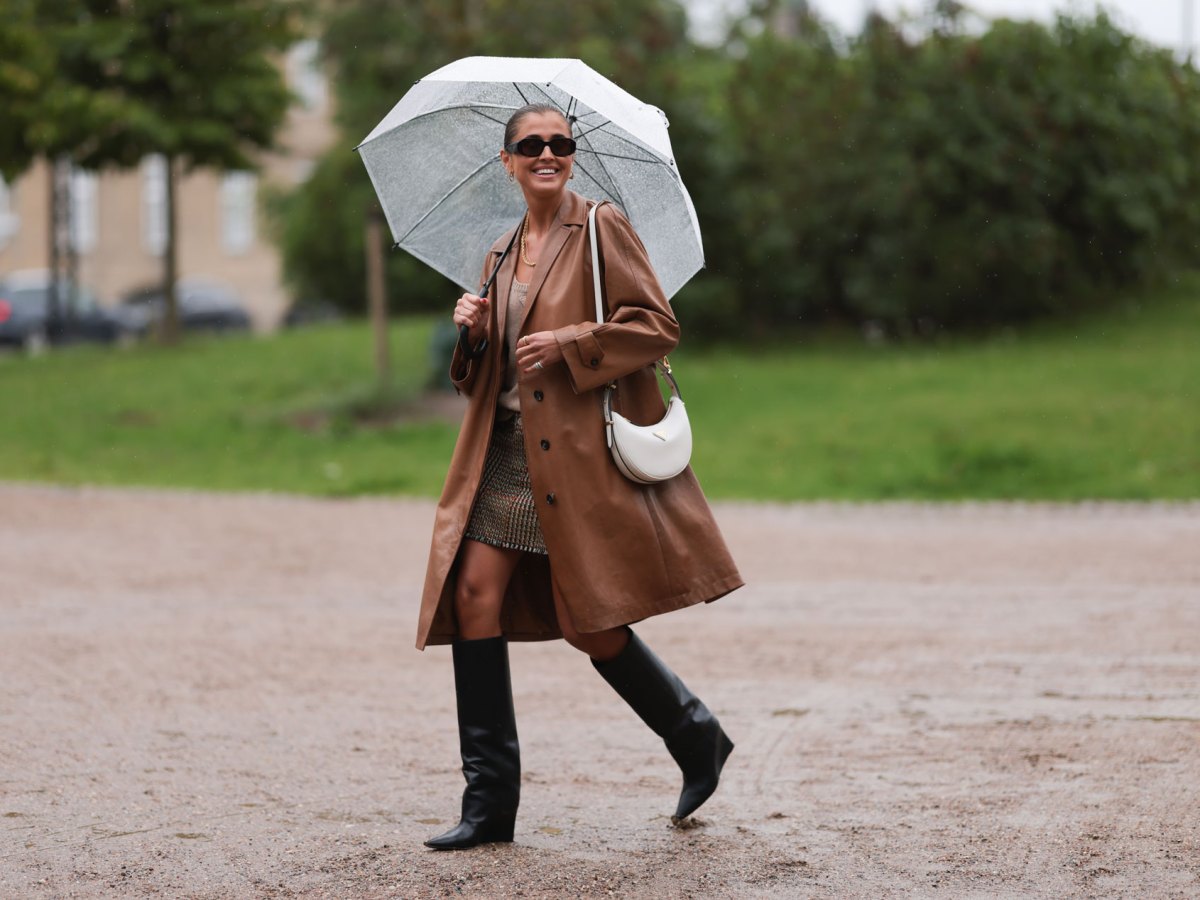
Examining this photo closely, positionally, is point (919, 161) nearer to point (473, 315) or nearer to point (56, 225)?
point (56, 225)

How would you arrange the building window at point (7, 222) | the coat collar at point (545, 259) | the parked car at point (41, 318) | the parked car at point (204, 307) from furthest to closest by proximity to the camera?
the building window at point (7, 222)
the parked car at point (204, 307)
the parked car at point (41, 318)
the coat collar at point (545, 259)

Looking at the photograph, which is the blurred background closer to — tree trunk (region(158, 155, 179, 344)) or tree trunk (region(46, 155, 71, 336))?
tree trunk (region(158, 155, 179, 344))

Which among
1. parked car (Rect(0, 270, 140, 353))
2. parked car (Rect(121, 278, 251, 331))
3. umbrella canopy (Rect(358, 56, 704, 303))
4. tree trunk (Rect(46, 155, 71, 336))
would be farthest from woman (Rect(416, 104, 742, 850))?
parked car (Rect(121, 278, 251, 331))

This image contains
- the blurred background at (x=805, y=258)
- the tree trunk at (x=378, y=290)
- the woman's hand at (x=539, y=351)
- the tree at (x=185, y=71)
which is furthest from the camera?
the tree at (x=185, y=71)

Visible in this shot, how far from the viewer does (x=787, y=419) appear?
16.3m

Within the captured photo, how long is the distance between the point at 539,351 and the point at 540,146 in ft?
1.87

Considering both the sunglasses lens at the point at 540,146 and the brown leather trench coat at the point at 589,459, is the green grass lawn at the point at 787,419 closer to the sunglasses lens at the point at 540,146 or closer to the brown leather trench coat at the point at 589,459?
the brown leather trench coat at the point at 589,459

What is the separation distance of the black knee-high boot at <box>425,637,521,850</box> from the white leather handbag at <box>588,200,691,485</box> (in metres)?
0.60

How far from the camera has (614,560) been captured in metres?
4.27

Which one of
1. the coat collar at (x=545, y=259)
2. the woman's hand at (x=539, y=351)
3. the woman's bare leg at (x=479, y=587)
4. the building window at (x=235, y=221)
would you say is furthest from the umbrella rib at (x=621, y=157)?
the building window at (x=235, y=221)

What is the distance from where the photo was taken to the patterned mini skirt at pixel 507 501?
171 inches

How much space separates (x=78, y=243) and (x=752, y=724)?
4760cm

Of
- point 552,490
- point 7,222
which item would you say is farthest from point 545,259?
point 7,222

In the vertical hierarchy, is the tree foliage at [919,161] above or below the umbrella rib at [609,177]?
above
